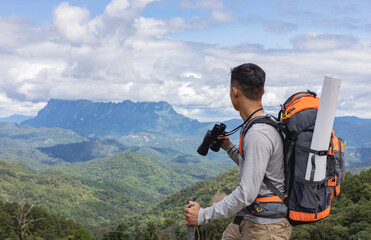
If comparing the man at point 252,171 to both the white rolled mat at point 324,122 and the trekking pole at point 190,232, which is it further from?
the white rolled mat at point 324,122

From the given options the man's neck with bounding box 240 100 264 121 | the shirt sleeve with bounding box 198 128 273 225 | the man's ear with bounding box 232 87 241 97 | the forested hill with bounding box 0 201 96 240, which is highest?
the man's ear with bounding box 232 87 241 97

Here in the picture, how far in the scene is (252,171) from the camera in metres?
2.81

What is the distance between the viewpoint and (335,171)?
114 inches

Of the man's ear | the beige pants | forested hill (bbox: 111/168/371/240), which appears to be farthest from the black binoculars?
forested hill (bbox: 111/168/371/240)

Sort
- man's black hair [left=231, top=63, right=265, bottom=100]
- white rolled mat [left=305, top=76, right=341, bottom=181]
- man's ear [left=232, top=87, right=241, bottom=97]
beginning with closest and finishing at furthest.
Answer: white rolled mat [left=305, top=76, right=341, bottom=181]
man's black hair [left=231, top=63, right=265, bottom=100]
man's ear [left=232, top=87, right=241, bottom=97]

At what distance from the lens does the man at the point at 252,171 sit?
2811 millimetres

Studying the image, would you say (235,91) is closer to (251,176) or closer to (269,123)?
(269,123)

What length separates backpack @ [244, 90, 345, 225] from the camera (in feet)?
9.26

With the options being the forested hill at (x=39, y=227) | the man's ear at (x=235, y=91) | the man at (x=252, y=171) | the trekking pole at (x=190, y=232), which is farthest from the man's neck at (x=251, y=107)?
the forested hill at (x=39, y=227)

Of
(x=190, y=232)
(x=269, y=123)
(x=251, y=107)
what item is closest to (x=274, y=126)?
(x=269, y=123)

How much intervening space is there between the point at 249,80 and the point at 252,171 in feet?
2.67

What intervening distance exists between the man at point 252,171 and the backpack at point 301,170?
65 mm

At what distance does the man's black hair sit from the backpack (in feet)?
0.86

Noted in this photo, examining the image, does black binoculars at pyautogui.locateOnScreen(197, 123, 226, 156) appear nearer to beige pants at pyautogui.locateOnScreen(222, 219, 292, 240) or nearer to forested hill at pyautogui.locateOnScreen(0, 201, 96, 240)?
beige pants at pyautogui.locateOnScreen(222, 219, 292, 240)
